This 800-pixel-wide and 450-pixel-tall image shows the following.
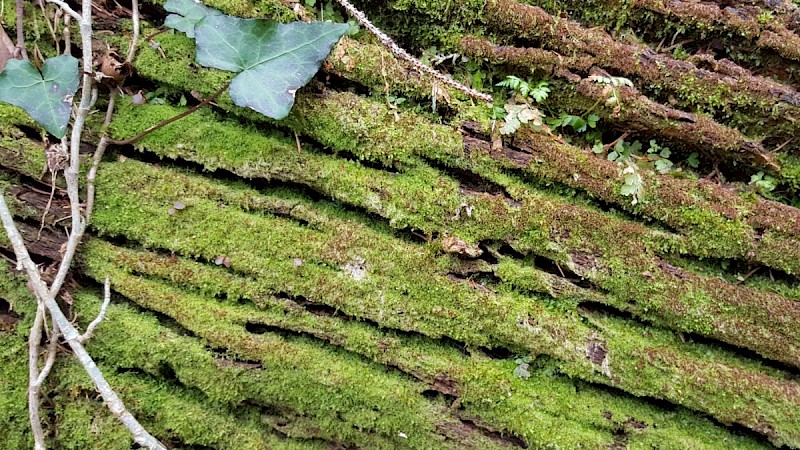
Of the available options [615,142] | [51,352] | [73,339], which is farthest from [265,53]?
[615,142]

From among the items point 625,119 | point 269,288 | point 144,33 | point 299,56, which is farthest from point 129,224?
point 625,119

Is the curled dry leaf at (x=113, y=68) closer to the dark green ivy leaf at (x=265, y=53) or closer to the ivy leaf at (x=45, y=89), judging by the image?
the ivy leaf at (x=45, y=89)

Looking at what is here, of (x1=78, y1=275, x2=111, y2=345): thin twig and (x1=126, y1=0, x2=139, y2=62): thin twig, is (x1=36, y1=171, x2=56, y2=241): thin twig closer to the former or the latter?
(x1=78, y1=275, x2=111, y2=345): thin twig

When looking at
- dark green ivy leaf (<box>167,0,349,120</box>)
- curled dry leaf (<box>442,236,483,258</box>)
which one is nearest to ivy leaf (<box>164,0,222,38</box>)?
dark green ivy leaf (<box>167,0,349,120</box>)

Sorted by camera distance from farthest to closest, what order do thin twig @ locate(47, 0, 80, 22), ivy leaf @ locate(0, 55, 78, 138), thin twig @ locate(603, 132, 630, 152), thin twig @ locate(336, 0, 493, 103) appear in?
thin twig @ locate(603, 132, 630, 152)
thin twig @ locate(336, 0, 493, 103)
thin twig @ locate(47, 0, 80, 22)
ivy leaf @ locate(0, 55, 78, 138)

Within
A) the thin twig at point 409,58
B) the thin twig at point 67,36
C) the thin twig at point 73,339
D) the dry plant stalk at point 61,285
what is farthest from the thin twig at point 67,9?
the thin twig at point 409,58
